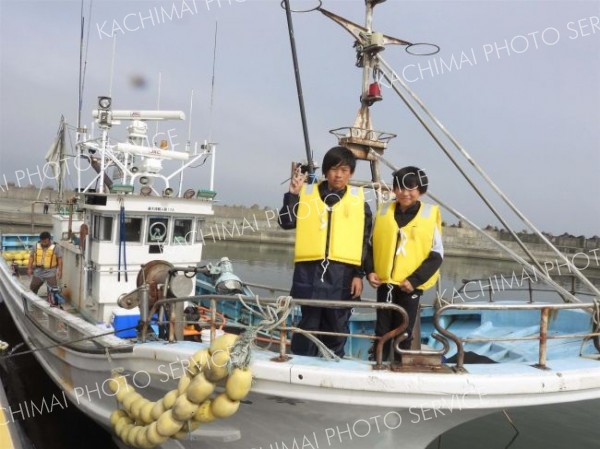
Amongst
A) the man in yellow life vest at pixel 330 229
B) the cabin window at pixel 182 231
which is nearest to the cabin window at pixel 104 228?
the cabin window at pixel 182 231

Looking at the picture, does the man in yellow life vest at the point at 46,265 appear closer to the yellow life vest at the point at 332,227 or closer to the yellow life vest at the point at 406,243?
the yellow life vest at the point at 332,227

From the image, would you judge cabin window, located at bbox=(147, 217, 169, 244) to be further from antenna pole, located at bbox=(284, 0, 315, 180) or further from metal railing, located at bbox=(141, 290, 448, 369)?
antenna pole, located at bbox=(284, 0, 315, 180)

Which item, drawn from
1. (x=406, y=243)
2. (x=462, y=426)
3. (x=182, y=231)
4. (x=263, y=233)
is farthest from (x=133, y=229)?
(x=263, y=233)

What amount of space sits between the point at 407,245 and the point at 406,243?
0.06ft

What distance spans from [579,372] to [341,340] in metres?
1.84

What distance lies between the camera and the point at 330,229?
3.76 m

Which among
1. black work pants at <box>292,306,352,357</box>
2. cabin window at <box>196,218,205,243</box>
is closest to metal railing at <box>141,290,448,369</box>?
black work pants at <box>292,306,352,357</box>

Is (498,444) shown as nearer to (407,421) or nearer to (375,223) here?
(407,421)

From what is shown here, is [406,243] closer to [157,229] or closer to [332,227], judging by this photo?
[332,227]

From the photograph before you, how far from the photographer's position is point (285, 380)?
3361mm

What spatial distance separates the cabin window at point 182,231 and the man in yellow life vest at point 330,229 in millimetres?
3377

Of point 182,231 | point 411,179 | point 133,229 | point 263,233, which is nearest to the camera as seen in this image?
point 411,179

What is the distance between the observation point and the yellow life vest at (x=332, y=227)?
12.3ft

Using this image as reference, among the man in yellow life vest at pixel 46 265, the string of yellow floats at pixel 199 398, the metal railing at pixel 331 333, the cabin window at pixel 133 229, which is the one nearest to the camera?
the metal railing at pixel 331 333
